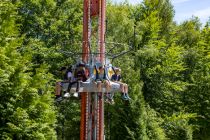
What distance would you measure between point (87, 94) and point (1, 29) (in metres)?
8.56

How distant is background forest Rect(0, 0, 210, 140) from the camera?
61.5 feet

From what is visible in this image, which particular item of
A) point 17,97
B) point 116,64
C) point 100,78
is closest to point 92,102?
point 100,78

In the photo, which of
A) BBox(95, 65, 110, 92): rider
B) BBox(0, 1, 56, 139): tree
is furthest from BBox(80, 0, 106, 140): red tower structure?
BBox(0, 1, 56, 139): tree

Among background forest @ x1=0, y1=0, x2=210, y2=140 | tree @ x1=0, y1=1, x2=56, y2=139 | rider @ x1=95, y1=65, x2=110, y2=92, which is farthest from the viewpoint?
background forest @ x1=0, y1=0, x2=210, y2=140

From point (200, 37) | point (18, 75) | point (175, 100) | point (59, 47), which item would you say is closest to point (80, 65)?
point (18, 75)

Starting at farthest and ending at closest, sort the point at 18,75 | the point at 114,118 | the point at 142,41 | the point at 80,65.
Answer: the point at 142,41 → the point at 114,118 → the point at 18,75 → the point at 80,65

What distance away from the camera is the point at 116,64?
24984 mm

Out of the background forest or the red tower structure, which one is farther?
the background forest

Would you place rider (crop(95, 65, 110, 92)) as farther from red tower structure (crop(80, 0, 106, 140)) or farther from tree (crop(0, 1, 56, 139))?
tree (crop(0, 1, 56, 139))

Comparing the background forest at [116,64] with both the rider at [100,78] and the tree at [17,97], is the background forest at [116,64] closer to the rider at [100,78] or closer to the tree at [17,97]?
the tree at [17,97]

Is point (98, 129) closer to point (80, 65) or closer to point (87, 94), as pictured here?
point (87, 94)

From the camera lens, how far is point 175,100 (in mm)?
31062

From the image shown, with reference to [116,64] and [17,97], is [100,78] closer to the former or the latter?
[17,97]

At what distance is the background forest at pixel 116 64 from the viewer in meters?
18.8
